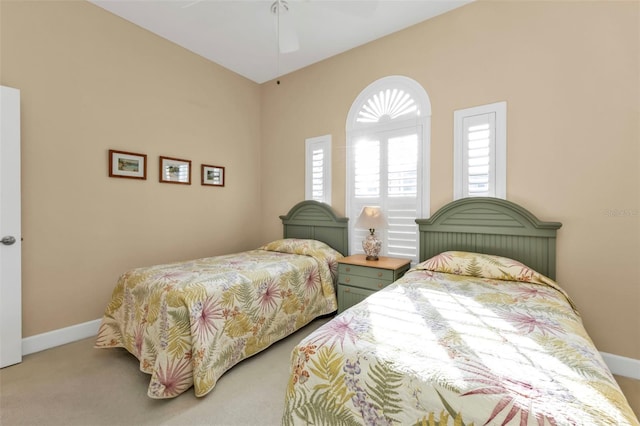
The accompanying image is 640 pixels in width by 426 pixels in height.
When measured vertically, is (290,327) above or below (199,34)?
below

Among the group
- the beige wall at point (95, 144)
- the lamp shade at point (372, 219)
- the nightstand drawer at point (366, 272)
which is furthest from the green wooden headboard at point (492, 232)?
the beige wall at point (95, 144)

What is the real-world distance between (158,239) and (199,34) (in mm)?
2365

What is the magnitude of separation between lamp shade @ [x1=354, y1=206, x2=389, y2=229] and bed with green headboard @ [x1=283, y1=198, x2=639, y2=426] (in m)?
1.04

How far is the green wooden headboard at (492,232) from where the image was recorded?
2.24 metres

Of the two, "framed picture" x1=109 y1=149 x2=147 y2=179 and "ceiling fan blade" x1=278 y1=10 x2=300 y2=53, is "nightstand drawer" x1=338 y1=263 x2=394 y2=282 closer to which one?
"ceiling fan blade" x1=278 y1=10 x2=300 y2=53

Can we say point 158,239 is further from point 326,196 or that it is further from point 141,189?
point 326,196

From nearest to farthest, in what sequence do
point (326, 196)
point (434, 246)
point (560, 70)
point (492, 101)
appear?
1. point (560, 70)
2. point (492, 101)
3. point (434, 246)
4. point (326, 196)

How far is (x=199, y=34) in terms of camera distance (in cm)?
304

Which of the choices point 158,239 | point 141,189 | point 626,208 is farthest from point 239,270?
point 626,208

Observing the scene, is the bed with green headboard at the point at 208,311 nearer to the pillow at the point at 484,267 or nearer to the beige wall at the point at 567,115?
the pillow at the point at 484,267

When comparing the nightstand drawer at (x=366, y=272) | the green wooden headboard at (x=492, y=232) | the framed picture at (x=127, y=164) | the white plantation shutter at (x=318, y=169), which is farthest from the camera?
the white plantation shutter at (x=318, y=169)

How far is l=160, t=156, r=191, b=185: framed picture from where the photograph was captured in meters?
3.13

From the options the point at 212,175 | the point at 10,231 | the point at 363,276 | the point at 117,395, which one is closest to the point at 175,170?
the point at 212,175

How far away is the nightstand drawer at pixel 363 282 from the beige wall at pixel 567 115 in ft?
3.27
